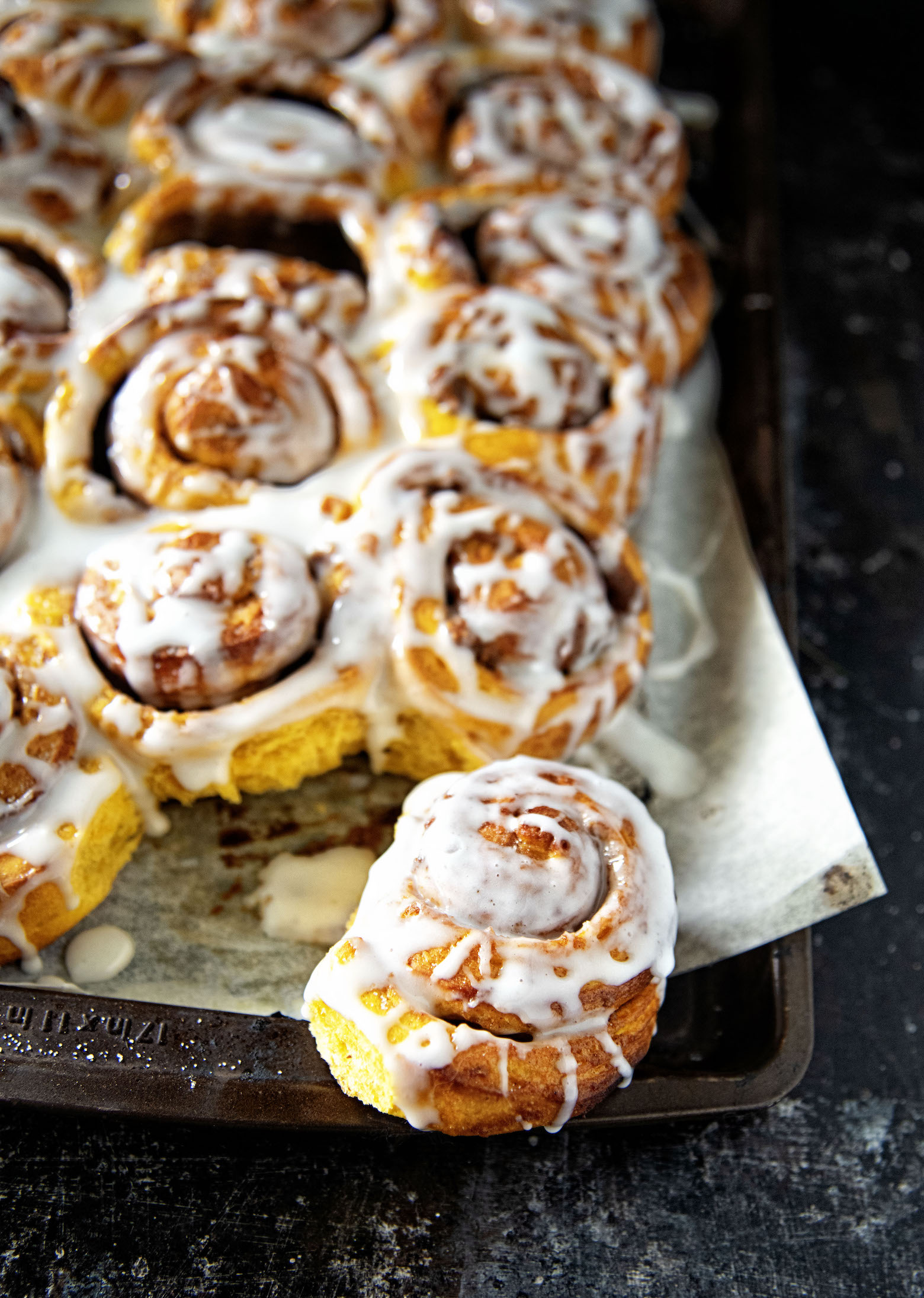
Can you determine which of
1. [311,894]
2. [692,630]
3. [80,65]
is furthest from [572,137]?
[311,894]

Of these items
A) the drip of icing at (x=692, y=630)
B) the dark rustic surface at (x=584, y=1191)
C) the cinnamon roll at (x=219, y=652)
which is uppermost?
the cinnamon roll at (x=219, y=652)

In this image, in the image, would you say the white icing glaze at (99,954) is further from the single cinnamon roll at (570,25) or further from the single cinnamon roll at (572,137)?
the single cinnamon roll at (570,25)

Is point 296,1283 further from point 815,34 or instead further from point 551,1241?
point 815,34

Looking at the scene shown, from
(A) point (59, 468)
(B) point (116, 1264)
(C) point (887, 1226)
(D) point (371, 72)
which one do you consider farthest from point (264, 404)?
(C) point (887, 1226)

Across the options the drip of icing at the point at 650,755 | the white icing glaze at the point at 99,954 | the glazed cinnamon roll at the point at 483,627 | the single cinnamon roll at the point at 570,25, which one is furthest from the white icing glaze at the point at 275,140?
the white icing glaze at the point at 99,954

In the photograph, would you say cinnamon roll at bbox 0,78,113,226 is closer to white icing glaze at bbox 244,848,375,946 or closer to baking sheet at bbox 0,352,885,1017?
baking sheet at bbox 0,352,885,1017

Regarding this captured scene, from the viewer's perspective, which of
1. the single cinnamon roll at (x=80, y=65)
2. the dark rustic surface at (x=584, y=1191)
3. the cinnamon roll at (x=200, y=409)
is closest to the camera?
the dark rustic surface at (x=584, y=1191)
